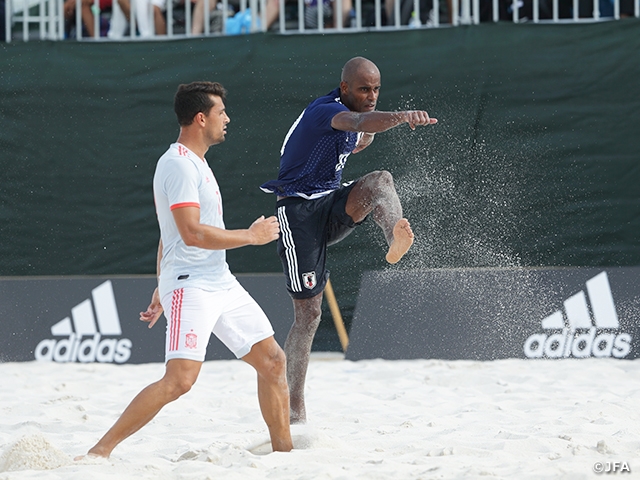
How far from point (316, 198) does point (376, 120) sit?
0.76 meters

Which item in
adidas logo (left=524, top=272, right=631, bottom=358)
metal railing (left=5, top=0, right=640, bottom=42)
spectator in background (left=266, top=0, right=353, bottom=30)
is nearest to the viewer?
adidas logo (left=524, top=272, right=631, bottom=358)

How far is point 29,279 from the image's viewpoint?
7527mm

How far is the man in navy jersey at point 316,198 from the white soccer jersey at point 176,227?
1001 mm

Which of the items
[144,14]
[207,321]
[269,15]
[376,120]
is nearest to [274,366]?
[207,321]

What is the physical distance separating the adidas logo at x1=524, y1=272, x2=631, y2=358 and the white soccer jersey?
410 cm

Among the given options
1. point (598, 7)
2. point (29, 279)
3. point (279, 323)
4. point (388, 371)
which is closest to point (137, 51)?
point (29, 279)

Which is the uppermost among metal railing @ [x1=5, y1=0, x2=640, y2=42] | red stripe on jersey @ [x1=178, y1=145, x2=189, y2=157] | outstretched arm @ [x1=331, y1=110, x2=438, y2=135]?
metal railing @ [x1=5, y1=0, x2=640, y2=42]

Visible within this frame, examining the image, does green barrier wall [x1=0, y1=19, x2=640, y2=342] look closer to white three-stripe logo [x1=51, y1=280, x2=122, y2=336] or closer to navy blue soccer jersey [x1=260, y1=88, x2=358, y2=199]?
white three-stripe logo [x1=51, y1=280, x2=122, y2=336]

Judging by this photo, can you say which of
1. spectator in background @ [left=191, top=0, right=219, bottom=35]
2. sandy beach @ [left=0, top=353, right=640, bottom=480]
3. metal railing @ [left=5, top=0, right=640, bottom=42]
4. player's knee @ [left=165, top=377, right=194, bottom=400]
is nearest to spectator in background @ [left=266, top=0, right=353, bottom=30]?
metal railing @ [left=5, top=0, right=640, bottom=42]

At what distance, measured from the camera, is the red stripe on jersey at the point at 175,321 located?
3.66 meters

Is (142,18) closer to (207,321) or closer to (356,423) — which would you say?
(356,423)

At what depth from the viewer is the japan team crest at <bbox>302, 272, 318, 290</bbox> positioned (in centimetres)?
474

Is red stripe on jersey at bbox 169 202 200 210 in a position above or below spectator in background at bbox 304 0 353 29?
below

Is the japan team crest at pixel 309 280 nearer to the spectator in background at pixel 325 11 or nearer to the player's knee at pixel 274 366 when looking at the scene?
the player's knee at pixel 274 366
